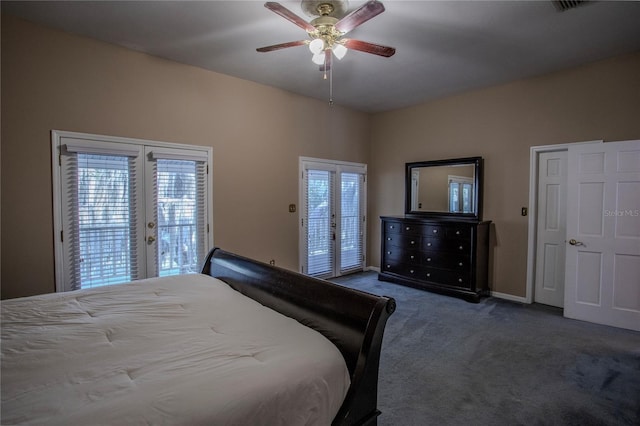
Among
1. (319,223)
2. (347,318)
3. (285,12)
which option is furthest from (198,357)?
(319,223)

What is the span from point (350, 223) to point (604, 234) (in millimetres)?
3361

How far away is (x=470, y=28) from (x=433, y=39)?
0.33 m

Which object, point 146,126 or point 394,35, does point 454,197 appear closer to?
point 394,35

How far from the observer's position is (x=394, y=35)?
2.99 metres

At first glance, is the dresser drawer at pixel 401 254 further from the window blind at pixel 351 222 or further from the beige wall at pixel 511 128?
the beige wall at pixel 511 128

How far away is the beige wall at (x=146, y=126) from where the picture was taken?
2.75 metres

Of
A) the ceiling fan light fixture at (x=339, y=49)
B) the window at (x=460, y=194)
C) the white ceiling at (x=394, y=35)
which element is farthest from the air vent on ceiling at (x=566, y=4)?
the window at (x=460, y=194)

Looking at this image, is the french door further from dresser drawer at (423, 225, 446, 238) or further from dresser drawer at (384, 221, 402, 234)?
dresser drawer at (423, 225, 446, 238)

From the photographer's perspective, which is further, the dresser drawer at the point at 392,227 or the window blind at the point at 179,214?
the dresser drawer at the point at 392,227

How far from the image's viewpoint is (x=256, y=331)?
1592mm

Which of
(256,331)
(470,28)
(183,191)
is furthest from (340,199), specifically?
(256,331)

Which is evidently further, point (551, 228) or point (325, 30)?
point (551, 228)

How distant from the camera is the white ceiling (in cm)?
258

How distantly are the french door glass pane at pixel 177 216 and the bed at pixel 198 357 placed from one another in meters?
1.46
